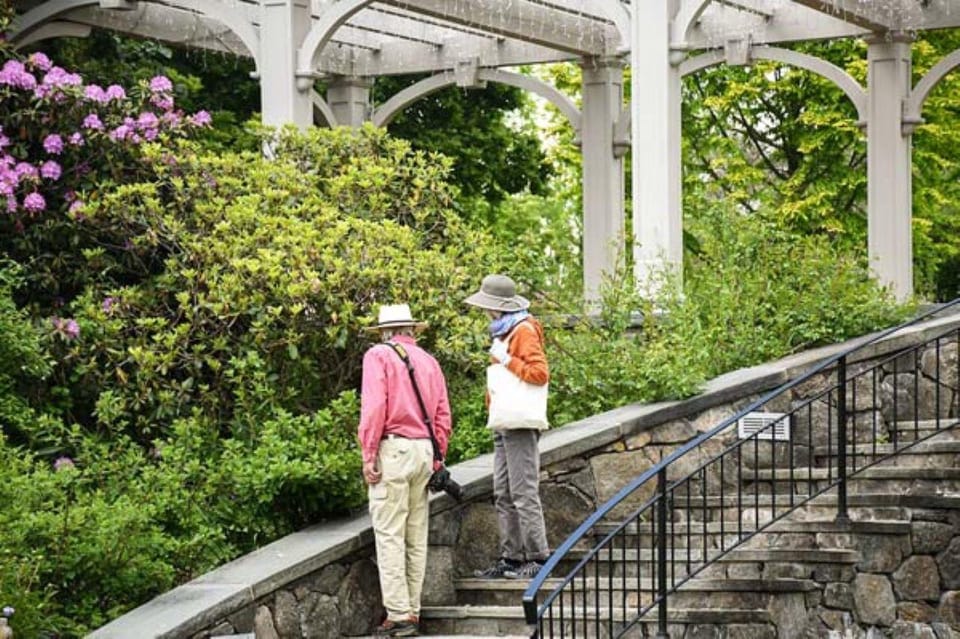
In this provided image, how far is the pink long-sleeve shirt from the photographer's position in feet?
31.6

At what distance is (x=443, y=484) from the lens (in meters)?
10.0

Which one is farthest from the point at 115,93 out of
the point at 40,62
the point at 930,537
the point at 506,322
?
the point at 930,537

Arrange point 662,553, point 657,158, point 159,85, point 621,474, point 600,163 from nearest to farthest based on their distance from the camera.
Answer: point 662,553 < point 621,474 < point 159,85 < point 657,158 < point 600,163

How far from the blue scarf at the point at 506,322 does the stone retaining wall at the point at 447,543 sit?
2.98 feet

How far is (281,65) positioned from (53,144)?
2.92 m

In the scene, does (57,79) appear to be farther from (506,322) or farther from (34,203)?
(506,322)

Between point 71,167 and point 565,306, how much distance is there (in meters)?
3.55

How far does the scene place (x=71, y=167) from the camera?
12.6 meters

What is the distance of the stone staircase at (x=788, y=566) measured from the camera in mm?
10102

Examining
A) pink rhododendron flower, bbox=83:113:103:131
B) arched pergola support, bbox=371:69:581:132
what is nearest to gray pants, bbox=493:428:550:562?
pink rhododendron flower, bbox=83:113:103:131

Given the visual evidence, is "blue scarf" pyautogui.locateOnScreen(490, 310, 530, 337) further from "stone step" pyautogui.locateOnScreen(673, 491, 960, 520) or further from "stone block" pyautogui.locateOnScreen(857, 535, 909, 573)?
"stone block" pyautogui.locateOnScreen(857, 535, 909, 573)

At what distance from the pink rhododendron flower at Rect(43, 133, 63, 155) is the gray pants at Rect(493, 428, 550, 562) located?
3.97 m

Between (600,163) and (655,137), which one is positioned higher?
(600,163)

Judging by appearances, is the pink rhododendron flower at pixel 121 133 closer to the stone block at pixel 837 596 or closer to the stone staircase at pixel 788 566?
the stone staircase at pixel 788 566
